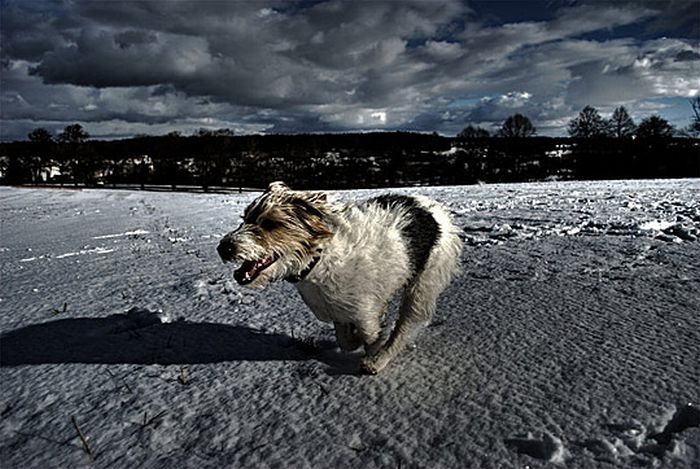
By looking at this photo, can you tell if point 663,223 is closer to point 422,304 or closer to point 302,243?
point 422,304

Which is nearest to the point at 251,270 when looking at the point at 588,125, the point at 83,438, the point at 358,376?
the point at 358,376

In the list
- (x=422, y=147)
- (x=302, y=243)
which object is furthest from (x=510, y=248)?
(x=422, y=147)

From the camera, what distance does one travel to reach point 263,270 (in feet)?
9.97

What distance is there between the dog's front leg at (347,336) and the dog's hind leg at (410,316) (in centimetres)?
26

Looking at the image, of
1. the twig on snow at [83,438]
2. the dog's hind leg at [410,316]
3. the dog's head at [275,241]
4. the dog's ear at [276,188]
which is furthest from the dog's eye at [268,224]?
the twig on snow at [83,438]

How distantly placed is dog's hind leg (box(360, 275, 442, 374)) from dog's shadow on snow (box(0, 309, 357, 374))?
242 millimetres

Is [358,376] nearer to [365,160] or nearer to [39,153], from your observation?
[365,160]

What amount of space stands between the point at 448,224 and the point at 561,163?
54.5 metres

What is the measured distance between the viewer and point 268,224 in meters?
3.15

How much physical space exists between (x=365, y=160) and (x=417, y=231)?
213 ft

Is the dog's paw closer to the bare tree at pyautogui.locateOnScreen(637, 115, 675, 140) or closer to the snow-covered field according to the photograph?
the snow-covered field

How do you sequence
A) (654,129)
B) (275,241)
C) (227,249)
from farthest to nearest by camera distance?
1. (654,129)
2. (275,241)
3. (227,249)

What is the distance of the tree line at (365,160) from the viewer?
158ft

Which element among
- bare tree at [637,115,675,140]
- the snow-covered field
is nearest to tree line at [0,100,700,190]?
bare tree at [637,115,675,140]
